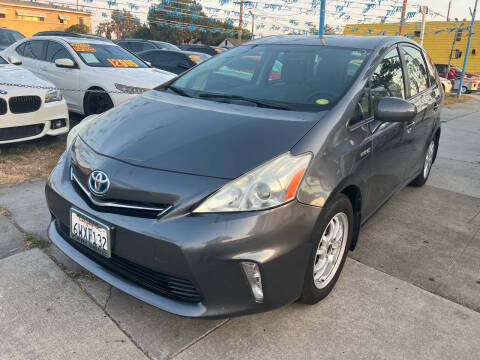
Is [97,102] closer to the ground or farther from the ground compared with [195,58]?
closer to the ground

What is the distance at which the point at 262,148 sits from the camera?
2.08m

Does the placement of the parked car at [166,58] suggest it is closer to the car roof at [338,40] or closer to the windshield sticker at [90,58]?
the windshield sticker at [90,58]

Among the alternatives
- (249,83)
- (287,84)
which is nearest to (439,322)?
(287,84)

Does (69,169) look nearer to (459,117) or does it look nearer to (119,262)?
(119,262)

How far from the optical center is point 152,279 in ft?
6.58

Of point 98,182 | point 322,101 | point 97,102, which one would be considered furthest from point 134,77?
point 98,182

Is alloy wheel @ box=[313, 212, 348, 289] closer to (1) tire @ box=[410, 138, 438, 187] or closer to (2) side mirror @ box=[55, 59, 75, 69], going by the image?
(1) tire @ box=[410, 138, 438, 187]

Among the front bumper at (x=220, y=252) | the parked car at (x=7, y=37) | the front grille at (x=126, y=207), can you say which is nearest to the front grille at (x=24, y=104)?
the front grille at (x=126, y=207)

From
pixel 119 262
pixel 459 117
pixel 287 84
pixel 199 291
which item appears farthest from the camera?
pixel 459 117

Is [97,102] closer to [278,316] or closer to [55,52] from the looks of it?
[55,52]

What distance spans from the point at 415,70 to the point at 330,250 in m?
2.15

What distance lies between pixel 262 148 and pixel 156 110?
919 millimetres

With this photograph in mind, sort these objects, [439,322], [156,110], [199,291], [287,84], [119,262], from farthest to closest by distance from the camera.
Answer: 1. [287,84]
2. [156,110]
3. [439,322]
4. [119,262]
5. [199,291]

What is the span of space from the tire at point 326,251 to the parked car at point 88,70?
4.26 meters
